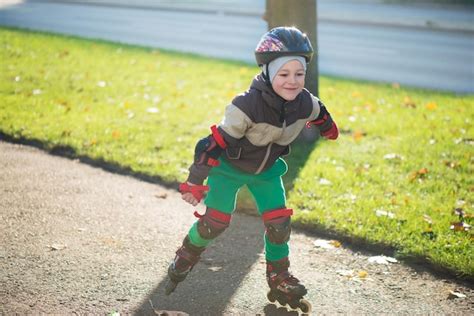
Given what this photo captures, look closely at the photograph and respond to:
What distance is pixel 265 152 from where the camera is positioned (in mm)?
3588

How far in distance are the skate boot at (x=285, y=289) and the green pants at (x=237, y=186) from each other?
0.06 meters

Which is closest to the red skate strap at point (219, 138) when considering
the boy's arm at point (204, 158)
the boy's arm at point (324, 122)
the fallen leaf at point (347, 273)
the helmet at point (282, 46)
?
the boy's arm at point (204, 158)

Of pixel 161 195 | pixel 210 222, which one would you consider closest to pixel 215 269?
pixel 210 222

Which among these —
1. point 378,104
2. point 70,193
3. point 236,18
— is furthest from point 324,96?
point 236,18

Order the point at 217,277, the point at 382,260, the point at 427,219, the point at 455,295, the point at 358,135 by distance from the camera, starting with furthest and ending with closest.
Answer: the point at 358,135
the point at 427,219
the point at 382,260
the point at 217,277
the point at 455,295

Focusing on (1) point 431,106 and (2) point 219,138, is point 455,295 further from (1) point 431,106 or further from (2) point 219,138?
(1) point 431,106

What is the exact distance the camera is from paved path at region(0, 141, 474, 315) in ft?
12.1

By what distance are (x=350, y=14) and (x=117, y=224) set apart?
589 inches

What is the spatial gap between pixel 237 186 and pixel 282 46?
85 cm

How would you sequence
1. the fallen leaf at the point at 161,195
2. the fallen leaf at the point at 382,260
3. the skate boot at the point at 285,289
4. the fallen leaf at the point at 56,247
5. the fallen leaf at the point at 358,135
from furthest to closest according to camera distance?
the fallen leaf at the point at 358,135
the fallen leaf at the point at 161,195
the fallen leaf at the point at 382,260
the fallen leaf at the point at 56,247
the skate boot at the point at 285,289

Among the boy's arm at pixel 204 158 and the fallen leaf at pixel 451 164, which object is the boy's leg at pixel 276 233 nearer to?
the boy's arm at pixel 204 158

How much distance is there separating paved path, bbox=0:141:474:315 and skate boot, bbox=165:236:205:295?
9 cm

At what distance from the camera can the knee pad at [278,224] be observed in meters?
3.60

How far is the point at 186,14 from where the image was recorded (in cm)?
1902
